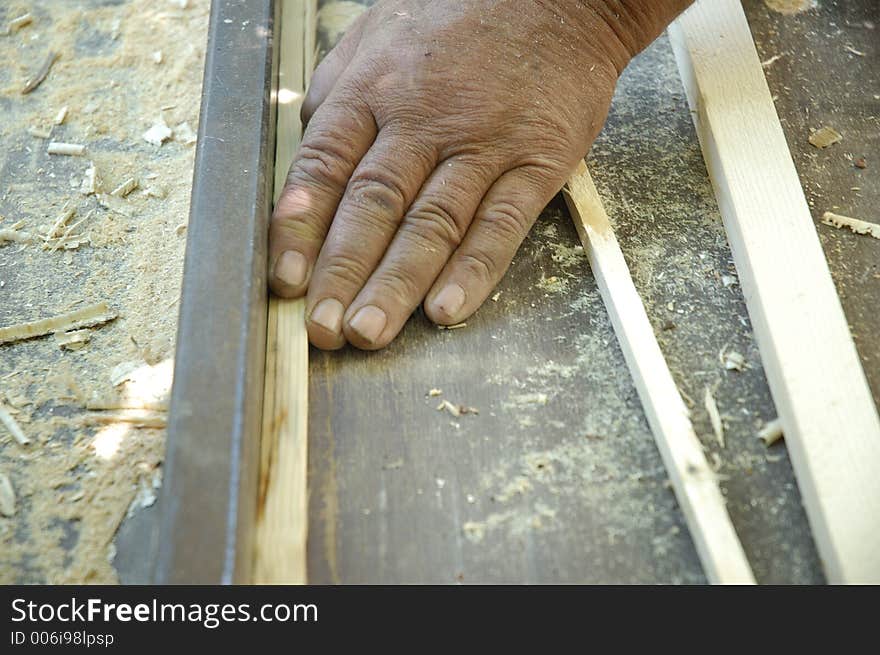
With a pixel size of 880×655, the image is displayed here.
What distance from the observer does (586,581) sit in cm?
135

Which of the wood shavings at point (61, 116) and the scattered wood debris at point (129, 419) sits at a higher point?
the wood shavings at point (61, 116)

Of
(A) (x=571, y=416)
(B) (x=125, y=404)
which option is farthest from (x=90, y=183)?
(A) (x=571, y=416)

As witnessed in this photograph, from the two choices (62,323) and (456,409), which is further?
(62,323)

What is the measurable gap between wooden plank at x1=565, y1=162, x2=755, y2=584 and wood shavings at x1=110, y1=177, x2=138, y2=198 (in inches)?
41.7

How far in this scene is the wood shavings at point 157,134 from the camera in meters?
2.23

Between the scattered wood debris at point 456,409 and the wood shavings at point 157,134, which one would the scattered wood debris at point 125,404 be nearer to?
the scattered wood debris at point 456,409

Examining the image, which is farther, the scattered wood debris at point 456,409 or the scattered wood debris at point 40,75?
the scattered wood debris at point 40,75

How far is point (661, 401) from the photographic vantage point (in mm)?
1518

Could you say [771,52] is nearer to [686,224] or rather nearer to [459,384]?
[686,224]

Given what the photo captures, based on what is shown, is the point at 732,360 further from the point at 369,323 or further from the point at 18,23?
the point at 18,23

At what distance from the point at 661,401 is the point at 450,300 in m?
0.44

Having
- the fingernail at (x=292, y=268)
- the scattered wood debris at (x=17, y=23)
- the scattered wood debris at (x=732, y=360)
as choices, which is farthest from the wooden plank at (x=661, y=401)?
the scattered wood debris at (x=17, y=23)

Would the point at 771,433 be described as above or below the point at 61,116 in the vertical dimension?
above

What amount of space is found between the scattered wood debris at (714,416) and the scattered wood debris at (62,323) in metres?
1.23
